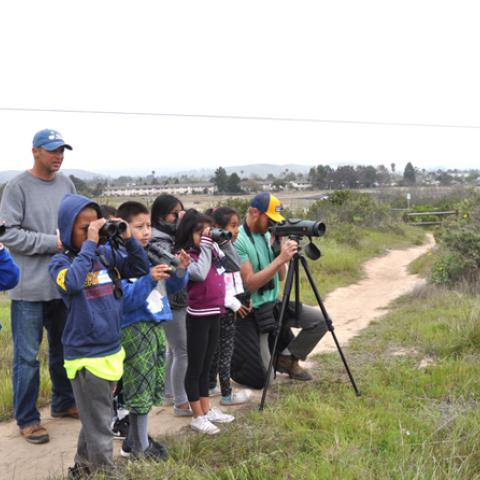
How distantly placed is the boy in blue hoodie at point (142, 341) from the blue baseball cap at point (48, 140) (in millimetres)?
625

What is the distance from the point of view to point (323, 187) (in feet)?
129

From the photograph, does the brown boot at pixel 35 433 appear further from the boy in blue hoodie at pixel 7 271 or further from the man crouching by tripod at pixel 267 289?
the man crouching by tripod at pixel 267 289

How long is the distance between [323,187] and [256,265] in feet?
118

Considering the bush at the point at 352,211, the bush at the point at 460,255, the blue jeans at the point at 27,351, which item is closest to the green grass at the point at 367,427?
the blue jeans at the point at 27,351

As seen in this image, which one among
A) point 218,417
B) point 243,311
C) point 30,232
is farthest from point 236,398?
point 30,232

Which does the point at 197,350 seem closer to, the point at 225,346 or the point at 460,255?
the point at 225,346

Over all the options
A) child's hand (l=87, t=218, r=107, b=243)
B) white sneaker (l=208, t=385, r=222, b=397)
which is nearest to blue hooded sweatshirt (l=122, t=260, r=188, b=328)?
child's hand (l=87, t=218, r=107, b=243)

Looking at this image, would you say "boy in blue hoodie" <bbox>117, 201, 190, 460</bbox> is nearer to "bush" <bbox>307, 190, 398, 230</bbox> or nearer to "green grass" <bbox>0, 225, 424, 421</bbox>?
"green grass" <bbox>0, 225, 424, 421</bbox>

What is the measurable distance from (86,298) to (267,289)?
6.05 ft

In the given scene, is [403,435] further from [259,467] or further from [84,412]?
[84,412]

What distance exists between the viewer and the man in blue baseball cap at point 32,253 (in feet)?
11.0

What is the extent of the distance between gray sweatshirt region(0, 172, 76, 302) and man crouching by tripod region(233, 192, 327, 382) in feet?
4.39

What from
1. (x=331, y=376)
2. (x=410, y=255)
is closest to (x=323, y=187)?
(x=410, y=255)

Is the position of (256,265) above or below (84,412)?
above
